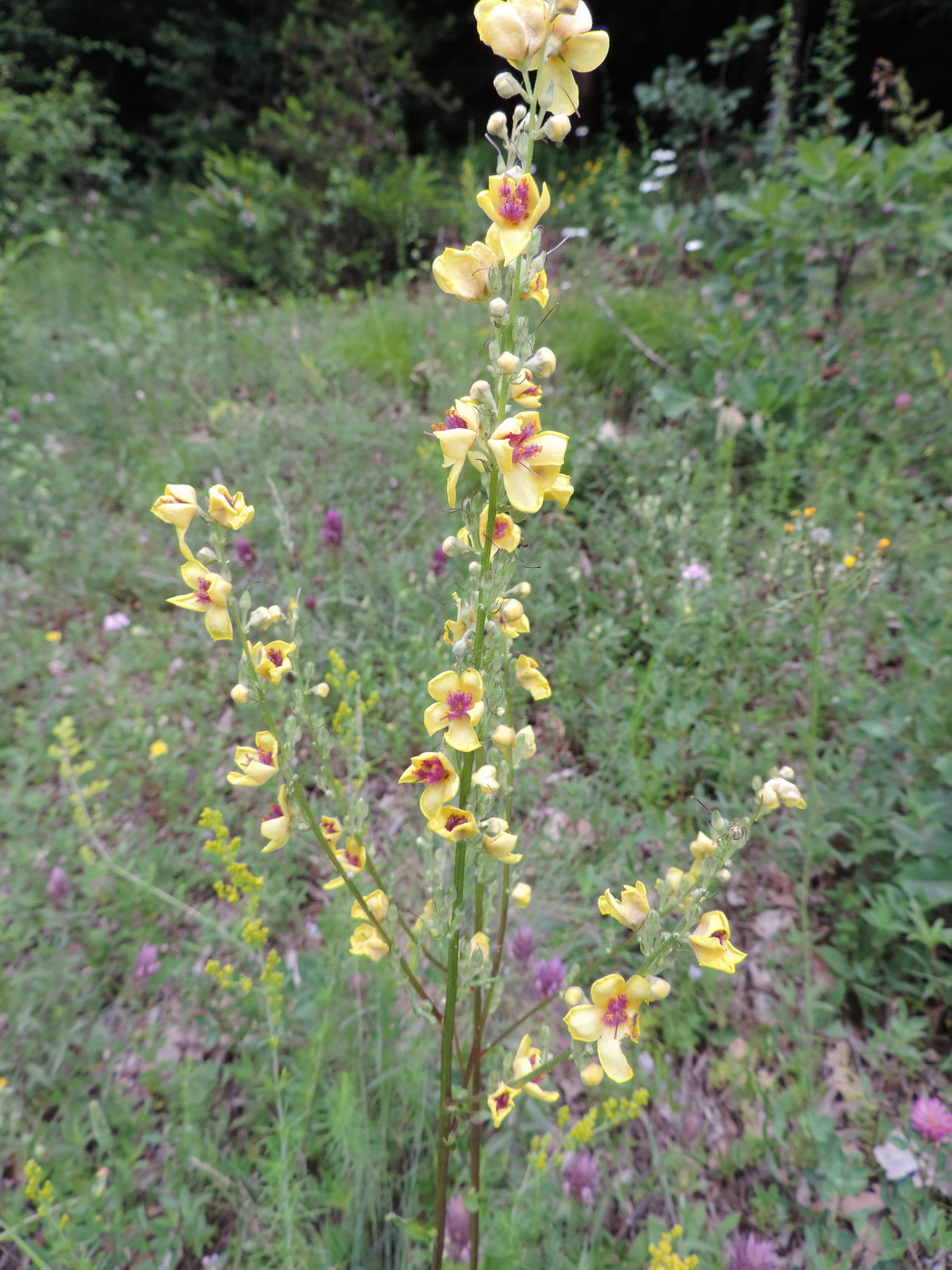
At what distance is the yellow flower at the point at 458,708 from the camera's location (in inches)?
33.4

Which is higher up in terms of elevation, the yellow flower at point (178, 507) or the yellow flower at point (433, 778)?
the yellow flower at point (178, 507)

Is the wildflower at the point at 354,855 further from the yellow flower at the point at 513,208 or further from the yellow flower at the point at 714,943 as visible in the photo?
the yellow flower at the point at 513,208

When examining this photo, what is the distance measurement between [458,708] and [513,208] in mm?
617

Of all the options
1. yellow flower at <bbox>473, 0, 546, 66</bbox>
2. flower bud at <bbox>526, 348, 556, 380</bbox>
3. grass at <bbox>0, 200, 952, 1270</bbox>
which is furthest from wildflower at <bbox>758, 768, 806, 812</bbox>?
yellow flower at <bbox>473, 0, 546, 66</bbox>

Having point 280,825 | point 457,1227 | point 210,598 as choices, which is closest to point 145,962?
point 457,1227

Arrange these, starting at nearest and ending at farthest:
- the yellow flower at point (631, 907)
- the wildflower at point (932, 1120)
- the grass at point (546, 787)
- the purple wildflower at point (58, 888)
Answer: the yellow flower at point (631, 907)
the wildflower at point (932, 1120)
the grass at point (546, 787)
the purple wildflower at point (58, 888)

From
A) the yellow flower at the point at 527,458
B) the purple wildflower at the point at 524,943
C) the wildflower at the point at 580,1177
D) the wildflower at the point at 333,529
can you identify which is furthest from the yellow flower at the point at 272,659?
the wildflower at the point at 333,529

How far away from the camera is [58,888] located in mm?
2031

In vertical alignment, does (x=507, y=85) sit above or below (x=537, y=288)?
above

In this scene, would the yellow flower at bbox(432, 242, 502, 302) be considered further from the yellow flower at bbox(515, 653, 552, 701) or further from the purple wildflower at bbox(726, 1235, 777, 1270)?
the purple wildflower at bbox(726, 1235, 777, 1270)

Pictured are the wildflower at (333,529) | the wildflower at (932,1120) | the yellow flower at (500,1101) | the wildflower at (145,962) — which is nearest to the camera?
the yellow flower at (500,1101)

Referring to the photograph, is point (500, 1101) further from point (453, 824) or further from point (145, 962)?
point (145, 962)

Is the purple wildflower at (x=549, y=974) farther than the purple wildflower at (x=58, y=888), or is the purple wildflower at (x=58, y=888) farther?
the purple wildflower at (x=58, y=888)

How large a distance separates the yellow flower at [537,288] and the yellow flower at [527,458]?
0.63 ft
